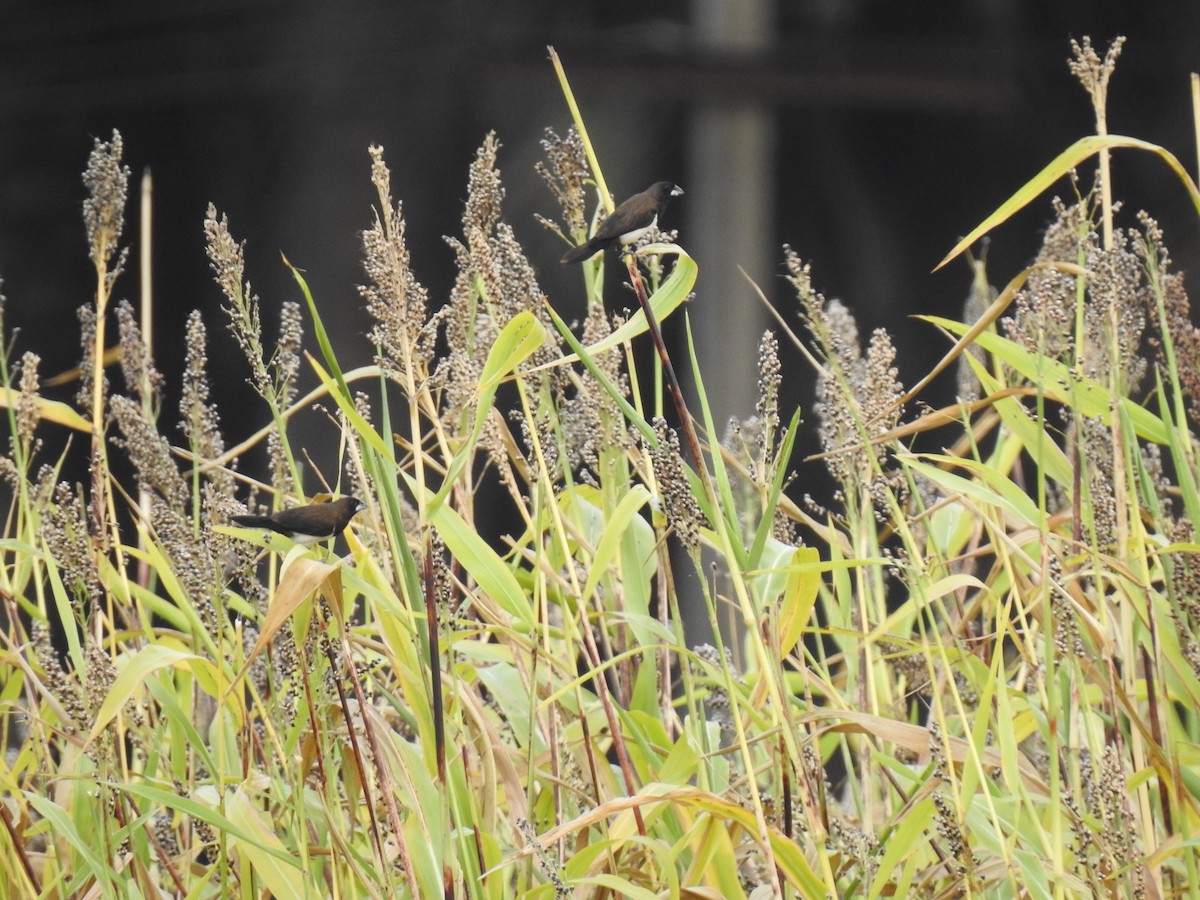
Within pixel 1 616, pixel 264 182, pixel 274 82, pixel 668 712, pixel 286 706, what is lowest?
pixel 1 616

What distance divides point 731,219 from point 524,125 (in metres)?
0.55

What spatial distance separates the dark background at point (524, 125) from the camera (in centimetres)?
340

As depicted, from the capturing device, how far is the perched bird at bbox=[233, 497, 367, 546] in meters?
0.96

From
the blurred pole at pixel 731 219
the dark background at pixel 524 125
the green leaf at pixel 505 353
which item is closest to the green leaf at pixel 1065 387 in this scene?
the green leaf at pixel 505 353

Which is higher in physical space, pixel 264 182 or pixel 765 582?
pixel 264 182

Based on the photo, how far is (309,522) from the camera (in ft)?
3.18

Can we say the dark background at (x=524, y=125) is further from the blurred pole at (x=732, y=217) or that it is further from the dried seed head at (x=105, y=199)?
the dried seed head at (x=105, y=199)

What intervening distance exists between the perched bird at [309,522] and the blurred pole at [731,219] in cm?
255

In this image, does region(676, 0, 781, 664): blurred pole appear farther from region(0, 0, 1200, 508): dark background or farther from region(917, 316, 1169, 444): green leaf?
region(917, 316, 1169, 444): green leaf

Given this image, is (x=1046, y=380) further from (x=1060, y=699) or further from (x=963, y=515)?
(x=963, y=515)

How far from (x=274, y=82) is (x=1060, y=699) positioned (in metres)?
2.86

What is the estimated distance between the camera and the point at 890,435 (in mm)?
974

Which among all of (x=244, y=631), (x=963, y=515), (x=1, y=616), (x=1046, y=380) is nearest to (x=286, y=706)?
(x=244, y=631)

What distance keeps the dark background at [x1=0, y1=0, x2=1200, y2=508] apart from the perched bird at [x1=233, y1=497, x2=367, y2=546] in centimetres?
236
